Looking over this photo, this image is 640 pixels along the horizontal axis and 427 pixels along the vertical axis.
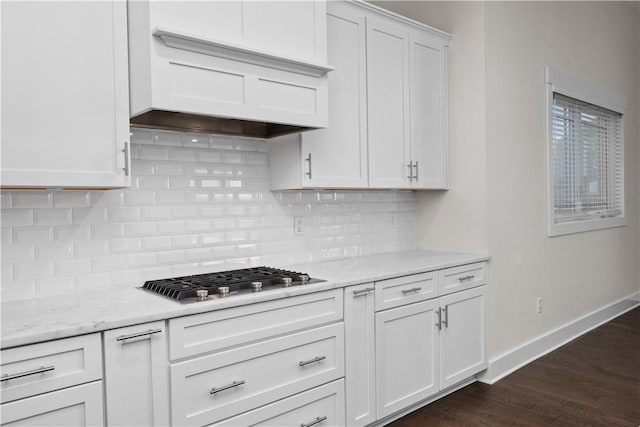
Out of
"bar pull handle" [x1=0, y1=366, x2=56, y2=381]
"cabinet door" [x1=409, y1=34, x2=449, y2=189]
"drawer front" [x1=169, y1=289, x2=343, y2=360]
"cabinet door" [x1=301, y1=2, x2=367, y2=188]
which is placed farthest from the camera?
"cabinet door" [x1=409, y1=34, x2=449, y2=189]

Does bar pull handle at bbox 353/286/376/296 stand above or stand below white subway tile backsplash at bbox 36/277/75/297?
below

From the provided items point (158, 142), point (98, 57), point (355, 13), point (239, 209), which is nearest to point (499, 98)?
point (355, 13)

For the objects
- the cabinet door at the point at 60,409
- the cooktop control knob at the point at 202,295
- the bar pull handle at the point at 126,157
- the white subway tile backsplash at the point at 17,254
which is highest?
the bar pull handle at the point at 126,157

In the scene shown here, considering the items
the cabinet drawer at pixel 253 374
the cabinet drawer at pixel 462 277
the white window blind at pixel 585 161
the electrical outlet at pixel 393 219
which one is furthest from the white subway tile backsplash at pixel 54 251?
the white window blind at pixel 585 161

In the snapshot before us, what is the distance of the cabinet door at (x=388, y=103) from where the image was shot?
309cm

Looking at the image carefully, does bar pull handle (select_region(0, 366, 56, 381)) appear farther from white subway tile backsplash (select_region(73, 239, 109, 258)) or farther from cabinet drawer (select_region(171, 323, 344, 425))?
white subway tile backsplash (select_region(73, 239, 109, 258))

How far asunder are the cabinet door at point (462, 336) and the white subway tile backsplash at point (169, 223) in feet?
2.51

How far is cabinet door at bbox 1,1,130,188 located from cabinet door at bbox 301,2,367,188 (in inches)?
40.8

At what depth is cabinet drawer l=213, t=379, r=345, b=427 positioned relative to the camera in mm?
2119

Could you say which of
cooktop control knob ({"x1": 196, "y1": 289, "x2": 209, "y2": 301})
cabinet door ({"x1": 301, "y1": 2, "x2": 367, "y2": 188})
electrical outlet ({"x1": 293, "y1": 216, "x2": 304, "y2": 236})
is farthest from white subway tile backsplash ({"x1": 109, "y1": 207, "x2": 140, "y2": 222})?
electrical outlet ({"x1": 293, "y1": 216, "x2": 304, "y2": 236})

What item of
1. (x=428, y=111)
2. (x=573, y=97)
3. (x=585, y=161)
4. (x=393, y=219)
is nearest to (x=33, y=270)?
(x=393, y=219)

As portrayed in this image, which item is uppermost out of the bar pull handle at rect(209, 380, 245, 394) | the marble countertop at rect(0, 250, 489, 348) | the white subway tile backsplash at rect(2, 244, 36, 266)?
the white subway tile backsplash at rect(2, 244, 36, 266)

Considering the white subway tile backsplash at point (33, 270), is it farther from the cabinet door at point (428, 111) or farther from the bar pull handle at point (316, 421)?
the cabinet door at point (428, 111)

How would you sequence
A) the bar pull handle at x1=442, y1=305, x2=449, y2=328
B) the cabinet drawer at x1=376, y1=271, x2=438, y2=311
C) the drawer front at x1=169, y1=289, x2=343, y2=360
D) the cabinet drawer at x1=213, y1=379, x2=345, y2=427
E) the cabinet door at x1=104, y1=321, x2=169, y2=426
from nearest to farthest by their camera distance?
1. the cabinet door at x1=104, y1=321, x2=169, y2=426
2. the drawer front at x1=169, y1=289, x2=343, y2=360
3. the cabinet drawer at x1=213, y1=379, x2=345, y2=427
4. the cabinet drawer at x1=376, y1=271, x2=438, y2=311
5. the bar pull handle at x1=442, y1=305, x2=449, y2=328
